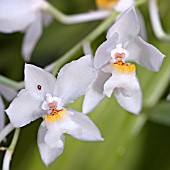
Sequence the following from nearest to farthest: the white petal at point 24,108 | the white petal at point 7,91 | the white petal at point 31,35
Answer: the white petal at point 24,108
the white petal at point 7,91
the white petal at point 31,35

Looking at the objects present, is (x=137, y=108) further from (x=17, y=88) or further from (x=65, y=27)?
(x=65, y=27)

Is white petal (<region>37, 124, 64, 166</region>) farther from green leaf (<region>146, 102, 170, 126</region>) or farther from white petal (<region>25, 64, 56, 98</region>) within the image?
green leaf (<region>146, 102, 170, 126</region>)

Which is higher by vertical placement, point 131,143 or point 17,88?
point 17,88

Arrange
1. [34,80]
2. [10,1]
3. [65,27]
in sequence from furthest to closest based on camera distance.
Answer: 1. [65,27]
2. [10,1]
3. [34,80]

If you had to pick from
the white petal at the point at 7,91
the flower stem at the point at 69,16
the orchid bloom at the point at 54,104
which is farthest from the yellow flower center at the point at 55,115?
the flower stem at the point at 69,16

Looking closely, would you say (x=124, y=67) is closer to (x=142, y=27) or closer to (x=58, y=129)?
(x=58, y=129)

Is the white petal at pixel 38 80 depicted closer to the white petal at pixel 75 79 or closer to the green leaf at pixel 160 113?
the white petal at pixel 75 79

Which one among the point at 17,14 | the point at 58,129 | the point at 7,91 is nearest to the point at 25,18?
the point at 17,14

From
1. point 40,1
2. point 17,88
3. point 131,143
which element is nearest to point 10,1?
point 40,1
